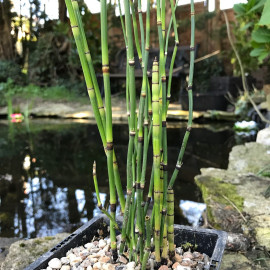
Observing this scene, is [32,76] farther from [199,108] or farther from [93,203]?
[93,203]

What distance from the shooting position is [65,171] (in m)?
2.46

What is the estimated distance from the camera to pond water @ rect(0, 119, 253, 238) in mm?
1646

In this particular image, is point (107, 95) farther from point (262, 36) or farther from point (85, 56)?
point (262, 36)

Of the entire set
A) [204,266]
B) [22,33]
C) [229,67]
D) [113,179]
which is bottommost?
A: [204,266]

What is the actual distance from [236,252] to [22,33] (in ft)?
28.4

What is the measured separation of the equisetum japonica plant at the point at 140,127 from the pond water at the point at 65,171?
2.87 ft

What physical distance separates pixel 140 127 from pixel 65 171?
189 centimetres

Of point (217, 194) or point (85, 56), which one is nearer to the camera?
point (85, 56)

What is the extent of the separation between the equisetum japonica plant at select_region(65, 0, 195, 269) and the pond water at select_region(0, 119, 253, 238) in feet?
2.87

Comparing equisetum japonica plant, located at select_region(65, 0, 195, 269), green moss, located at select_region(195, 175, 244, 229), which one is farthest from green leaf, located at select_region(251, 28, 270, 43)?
equisetum japonica plant, located at select_region(65, 0, 195, 269)

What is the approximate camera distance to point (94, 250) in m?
0.79

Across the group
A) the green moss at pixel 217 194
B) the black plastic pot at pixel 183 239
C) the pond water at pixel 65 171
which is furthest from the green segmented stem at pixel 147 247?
the pond water at pixel 65 171

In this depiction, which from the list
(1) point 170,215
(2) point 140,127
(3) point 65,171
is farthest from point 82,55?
(3) point 65,171

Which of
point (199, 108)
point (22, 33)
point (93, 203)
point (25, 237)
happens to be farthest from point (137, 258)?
point (22, 33)
